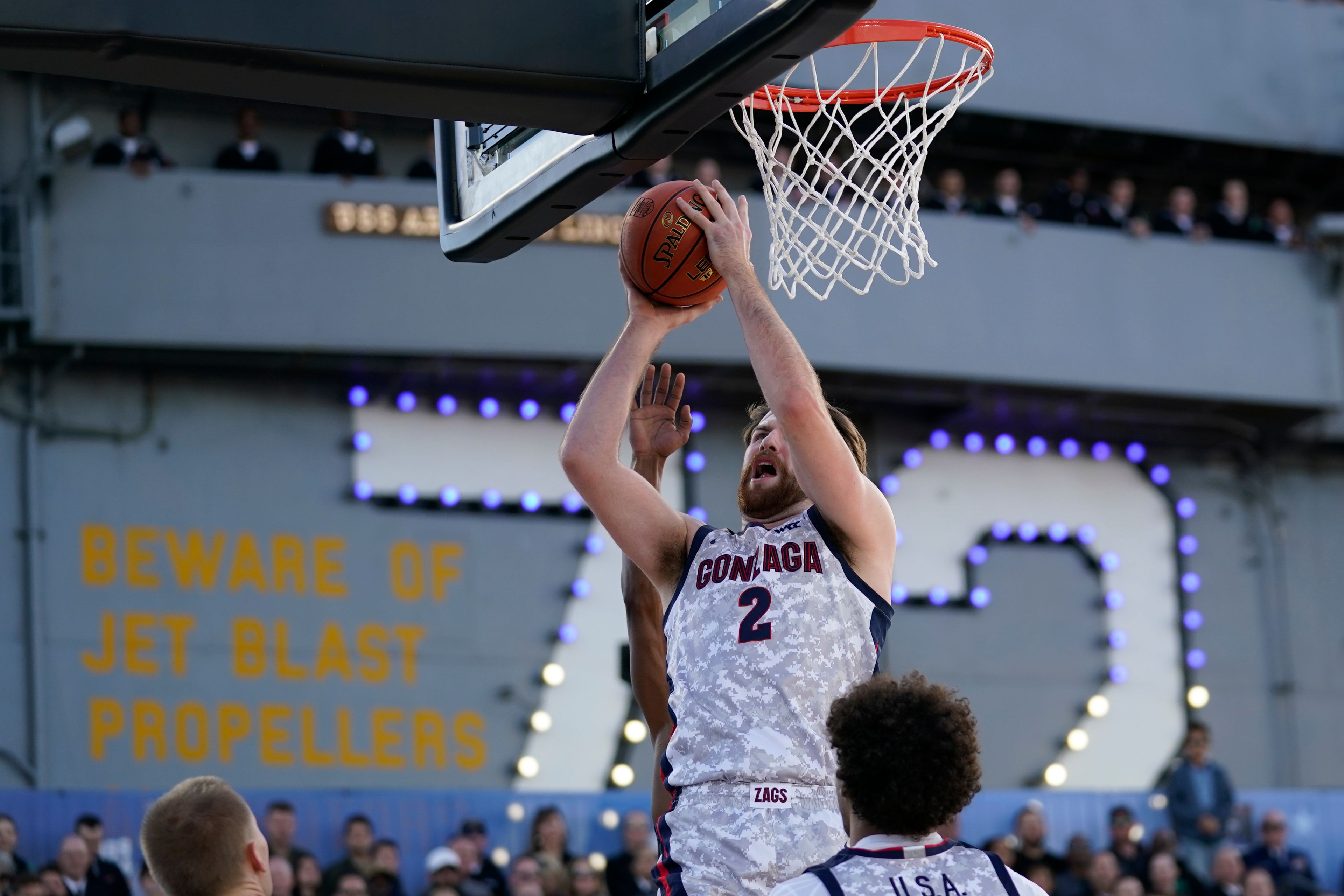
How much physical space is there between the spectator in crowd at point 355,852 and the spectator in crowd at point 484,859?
2.02 feet

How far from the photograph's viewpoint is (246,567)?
49.3 ft

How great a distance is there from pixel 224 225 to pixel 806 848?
11.5 m

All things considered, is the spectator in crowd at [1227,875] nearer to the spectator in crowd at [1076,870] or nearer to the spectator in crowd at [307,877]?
the spectator in crowd at [1076,870]

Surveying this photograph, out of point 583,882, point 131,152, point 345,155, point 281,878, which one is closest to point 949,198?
point 345,155

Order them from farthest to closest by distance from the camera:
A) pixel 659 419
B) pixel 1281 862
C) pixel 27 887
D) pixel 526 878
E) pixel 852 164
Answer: pixel 1281 862 < pixel 526 878 < pixel 27 887 < pixel 852 164 < pixel 659 419

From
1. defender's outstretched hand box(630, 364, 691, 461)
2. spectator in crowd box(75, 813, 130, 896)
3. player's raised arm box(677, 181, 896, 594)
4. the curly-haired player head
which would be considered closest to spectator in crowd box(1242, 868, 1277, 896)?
spectator in crowd box(75, 813, 130, 896)

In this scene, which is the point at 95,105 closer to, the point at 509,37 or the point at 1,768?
the point at 1,768

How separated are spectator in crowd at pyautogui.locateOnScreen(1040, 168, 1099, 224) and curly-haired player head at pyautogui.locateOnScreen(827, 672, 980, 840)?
1438 centimetres

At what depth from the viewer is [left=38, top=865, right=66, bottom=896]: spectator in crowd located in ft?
33.9

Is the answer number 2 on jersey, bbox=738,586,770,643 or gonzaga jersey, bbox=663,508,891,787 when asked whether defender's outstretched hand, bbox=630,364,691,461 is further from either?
number 2 on jersey, bbox=738,586,770,643

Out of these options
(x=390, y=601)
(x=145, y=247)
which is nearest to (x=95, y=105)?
(x=145, y=247)

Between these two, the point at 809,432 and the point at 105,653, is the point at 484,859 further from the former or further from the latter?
the point at 809,432

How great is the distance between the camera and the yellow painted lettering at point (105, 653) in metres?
14.5

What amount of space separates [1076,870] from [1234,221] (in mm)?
8200
